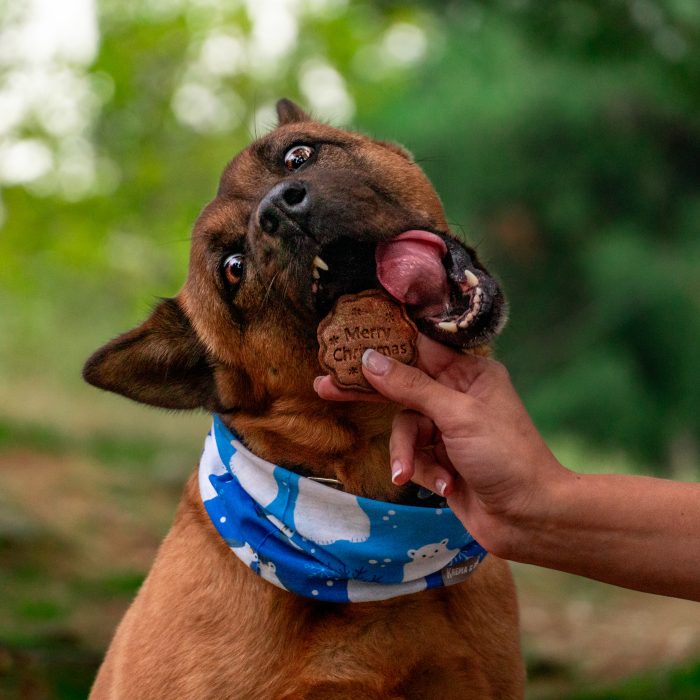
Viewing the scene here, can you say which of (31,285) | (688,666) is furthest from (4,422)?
(688,666)

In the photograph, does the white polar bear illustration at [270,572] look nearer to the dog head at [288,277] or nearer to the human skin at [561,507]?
the dog head at [288,277]

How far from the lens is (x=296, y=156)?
374 cm

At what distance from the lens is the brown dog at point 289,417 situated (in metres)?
3.05

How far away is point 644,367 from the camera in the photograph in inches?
451

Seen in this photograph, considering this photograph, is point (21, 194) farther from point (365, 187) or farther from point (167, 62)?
point (365, 187)

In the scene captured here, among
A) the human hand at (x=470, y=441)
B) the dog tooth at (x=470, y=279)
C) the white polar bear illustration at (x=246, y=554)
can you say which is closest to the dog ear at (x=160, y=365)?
the white polar bear illustration at (x=246, y=554)

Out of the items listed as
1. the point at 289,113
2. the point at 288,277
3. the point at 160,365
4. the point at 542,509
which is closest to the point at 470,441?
the point at 542,509

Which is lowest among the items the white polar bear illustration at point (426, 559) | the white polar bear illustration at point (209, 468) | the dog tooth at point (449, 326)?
the white polar bear illustration at point (426, 559)

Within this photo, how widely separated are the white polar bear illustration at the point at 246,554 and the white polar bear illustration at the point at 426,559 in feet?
1.64

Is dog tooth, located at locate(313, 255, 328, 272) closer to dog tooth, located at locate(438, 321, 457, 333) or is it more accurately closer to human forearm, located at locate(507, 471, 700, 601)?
dog tooth, located at locate(438, 321, 457, 333)

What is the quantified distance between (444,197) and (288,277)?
923 cm

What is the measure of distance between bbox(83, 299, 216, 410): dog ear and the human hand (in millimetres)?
1055

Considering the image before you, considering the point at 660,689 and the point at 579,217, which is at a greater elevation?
the point at 579,217

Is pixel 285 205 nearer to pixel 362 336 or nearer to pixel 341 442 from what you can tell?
pixel 362 336
